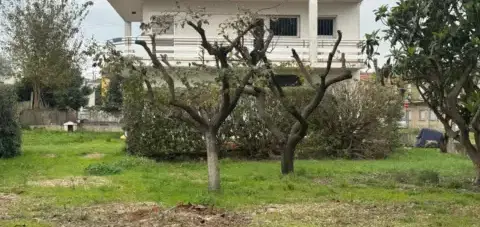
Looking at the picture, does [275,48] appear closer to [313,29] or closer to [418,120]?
[313,29]

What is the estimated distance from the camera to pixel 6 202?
35.1 ft

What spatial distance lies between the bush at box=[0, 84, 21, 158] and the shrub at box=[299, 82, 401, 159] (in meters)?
8.98

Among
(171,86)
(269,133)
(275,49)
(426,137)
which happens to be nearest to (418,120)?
(426,137)

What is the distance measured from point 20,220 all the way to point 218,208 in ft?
9.80

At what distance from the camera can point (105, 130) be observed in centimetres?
3403

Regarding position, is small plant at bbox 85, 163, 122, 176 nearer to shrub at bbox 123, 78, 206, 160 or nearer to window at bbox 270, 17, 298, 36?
shrub at bbox 123, 78, 206, 160

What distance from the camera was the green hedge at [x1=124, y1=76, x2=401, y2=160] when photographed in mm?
18969

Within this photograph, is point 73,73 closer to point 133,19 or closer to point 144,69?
point 133,19

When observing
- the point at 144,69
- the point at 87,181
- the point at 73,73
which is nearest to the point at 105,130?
the point at 73,73

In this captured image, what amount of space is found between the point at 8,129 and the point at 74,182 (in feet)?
22.3

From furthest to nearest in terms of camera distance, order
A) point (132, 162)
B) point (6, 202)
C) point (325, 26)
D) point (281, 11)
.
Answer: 1. point (325, 26)
2. point (281, 11)
3. point (132, 162)
4. point (6, 202)

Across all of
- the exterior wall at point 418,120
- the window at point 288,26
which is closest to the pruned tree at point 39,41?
the window at point 288,26

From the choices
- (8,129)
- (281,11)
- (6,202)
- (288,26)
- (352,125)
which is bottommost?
(6,202)

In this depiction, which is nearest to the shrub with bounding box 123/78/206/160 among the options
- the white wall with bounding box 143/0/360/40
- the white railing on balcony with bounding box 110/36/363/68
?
the white railing on balcony with bounding box 110/36/363/68
